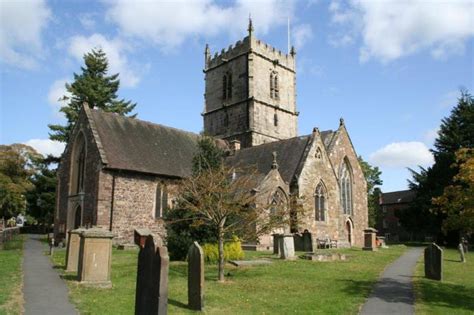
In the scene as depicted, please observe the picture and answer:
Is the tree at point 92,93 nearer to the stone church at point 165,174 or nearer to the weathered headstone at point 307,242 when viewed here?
the stone church at point 165,174

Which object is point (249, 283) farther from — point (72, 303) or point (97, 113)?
point (97, 113)

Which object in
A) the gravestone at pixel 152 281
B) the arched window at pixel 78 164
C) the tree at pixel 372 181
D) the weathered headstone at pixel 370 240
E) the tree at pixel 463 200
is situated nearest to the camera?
the gravestone at pixel 152 281

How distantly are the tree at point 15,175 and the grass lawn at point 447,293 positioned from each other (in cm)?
3933

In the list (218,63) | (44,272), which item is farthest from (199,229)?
(218,63)

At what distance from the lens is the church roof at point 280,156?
30828mm

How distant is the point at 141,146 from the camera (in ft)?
101

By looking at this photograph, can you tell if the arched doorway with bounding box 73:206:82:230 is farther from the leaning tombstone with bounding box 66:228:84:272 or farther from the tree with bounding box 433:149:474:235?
the tree with bounding box 433:149:474:235

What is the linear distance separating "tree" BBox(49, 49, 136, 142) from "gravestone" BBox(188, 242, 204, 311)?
130 feet

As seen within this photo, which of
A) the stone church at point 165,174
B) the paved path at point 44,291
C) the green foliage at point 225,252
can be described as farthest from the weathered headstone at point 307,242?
the paved path at point 44,291

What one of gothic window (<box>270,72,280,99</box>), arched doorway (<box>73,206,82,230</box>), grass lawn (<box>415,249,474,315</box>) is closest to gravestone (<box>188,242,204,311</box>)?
grass lawn (<box>415,249,474,315</box>)

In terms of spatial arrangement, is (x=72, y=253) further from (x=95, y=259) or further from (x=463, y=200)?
(x=463, y=200)

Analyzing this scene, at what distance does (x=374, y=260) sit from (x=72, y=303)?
15.4 metres

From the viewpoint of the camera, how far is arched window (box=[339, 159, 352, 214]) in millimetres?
35906

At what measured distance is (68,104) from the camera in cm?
4819
